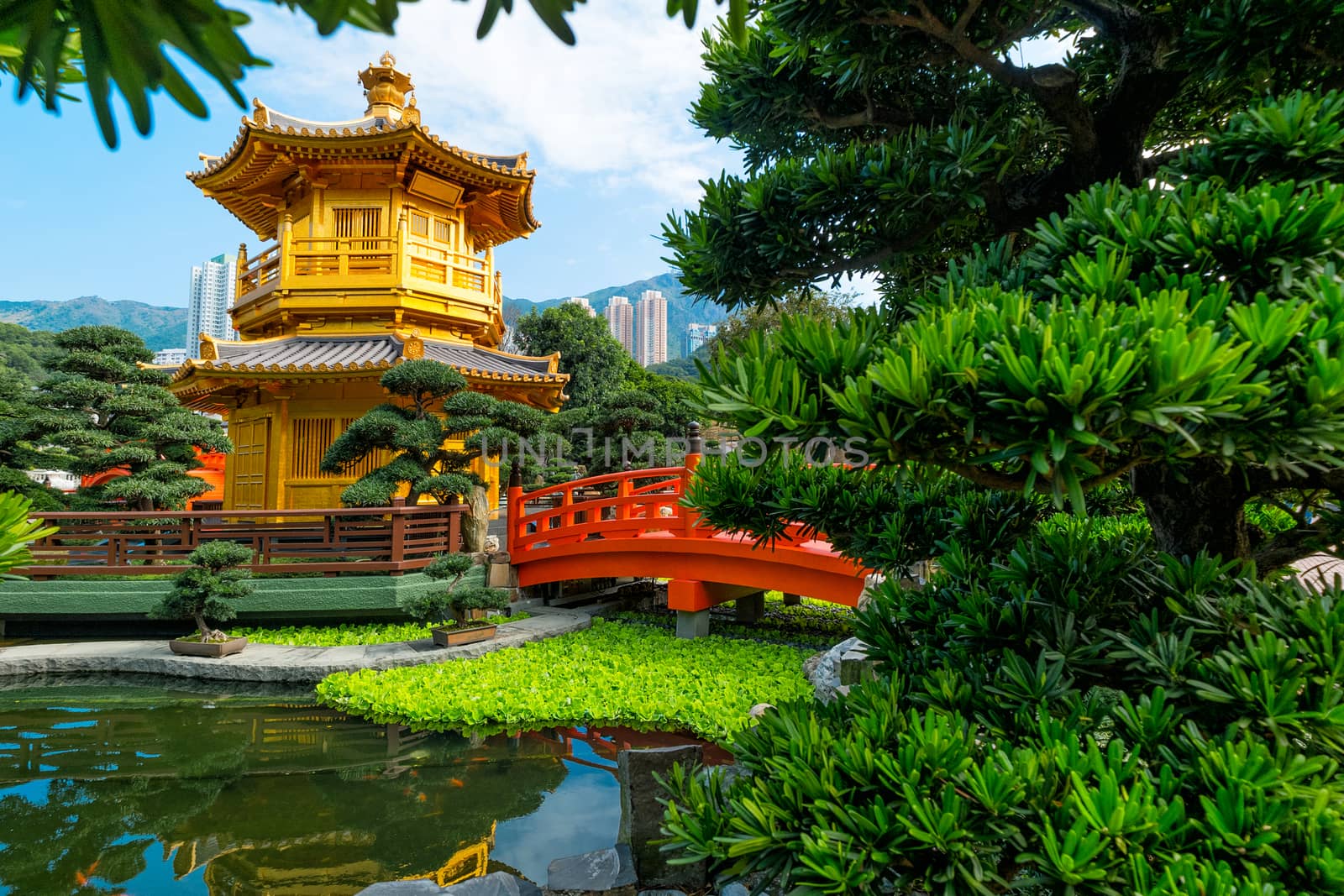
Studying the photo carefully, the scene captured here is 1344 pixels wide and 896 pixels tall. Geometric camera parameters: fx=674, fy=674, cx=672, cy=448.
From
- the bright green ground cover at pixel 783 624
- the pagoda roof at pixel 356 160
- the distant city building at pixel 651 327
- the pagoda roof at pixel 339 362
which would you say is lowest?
the bright green ground cover at pixel 783 624

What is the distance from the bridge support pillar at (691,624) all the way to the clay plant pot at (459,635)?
6.93ft

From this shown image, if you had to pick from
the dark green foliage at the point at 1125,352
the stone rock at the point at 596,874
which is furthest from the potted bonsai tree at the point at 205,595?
the dark green foliage at the point at 1125,352

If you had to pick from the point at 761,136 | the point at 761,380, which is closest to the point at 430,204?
the point at 761,136

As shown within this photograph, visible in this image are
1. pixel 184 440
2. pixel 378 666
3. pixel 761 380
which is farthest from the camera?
pixel 184 440

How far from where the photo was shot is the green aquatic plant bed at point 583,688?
17.9ft

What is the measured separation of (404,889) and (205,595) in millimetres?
5482

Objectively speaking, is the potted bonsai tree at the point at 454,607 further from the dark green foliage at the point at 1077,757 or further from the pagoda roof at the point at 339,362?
the dark green foliage at the point at 1077,757

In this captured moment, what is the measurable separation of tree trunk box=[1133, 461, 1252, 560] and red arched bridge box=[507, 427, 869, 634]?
15.1ft

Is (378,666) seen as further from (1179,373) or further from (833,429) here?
(1179,373)

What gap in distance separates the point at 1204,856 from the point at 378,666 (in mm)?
6736

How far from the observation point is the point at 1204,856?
1.05 metres

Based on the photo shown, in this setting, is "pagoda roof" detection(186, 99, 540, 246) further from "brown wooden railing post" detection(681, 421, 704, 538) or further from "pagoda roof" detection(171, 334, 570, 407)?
"brown wooden railing post" detection(681, 421, 704, 538)

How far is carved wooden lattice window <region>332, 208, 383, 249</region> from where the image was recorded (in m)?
10.7

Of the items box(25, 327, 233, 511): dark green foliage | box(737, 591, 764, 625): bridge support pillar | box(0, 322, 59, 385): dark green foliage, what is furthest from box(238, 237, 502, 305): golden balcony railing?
box(0, 322, 59, 385): dark green foliage
